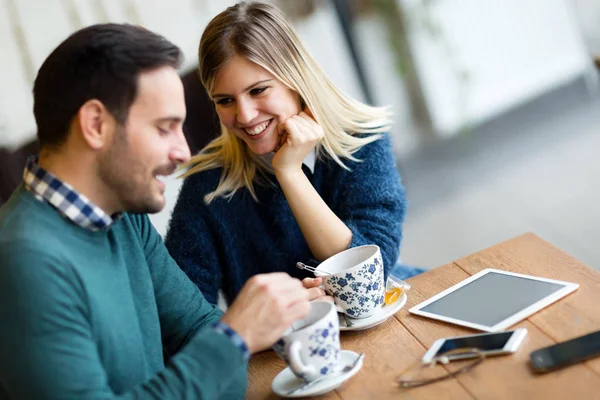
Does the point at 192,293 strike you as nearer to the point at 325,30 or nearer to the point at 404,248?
the point at 404,248

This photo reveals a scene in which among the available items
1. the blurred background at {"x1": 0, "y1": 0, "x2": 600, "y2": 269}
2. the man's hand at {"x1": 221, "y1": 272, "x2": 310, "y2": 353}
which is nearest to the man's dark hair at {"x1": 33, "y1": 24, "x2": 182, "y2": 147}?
the man's hand at {"x1": 221, "y1": 272, "x2": 310, "y2": 353}

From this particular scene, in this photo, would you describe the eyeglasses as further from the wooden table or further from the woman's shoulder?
the woman's shoulder

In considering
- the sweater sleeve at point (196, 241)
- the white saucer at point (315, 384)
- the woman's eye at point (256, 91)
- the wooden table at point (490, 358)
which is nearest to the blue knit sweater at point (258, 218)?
the sweater sleeve at point (196, 241)

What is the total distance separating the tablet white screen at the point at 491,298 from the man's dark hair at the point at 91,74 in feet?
1.80

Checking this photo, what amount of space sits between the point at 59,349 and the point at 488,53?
3.20 metres

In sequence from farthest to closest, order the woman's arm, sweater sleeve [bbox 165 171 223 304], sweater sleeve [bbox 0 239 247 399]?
sweater sleeve [bbox 165 171 223 304]
the woman's arm
sweater sleeve [bbox 0 239 247 399]

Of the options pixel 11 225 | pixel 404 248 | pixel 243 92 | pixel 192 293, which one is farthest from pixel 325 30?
pixel 11 225

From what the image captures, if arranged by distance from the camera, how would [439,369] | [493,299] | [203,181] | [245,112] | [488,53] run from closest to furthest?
[439,369], [493,299], [245,112], [203,181], [488,53]

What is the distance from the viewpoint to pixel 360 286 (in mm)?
1141

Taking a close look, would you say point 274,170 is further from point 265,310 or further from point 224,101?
point 265,310

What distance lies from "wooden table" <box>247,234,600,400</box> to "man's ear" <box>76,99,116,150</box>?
414mm

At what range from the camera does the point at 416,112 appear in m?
3.82

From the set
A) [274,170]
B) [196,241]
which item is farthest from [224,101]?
[196,241]

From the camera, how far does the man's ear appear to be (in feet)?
3.12
